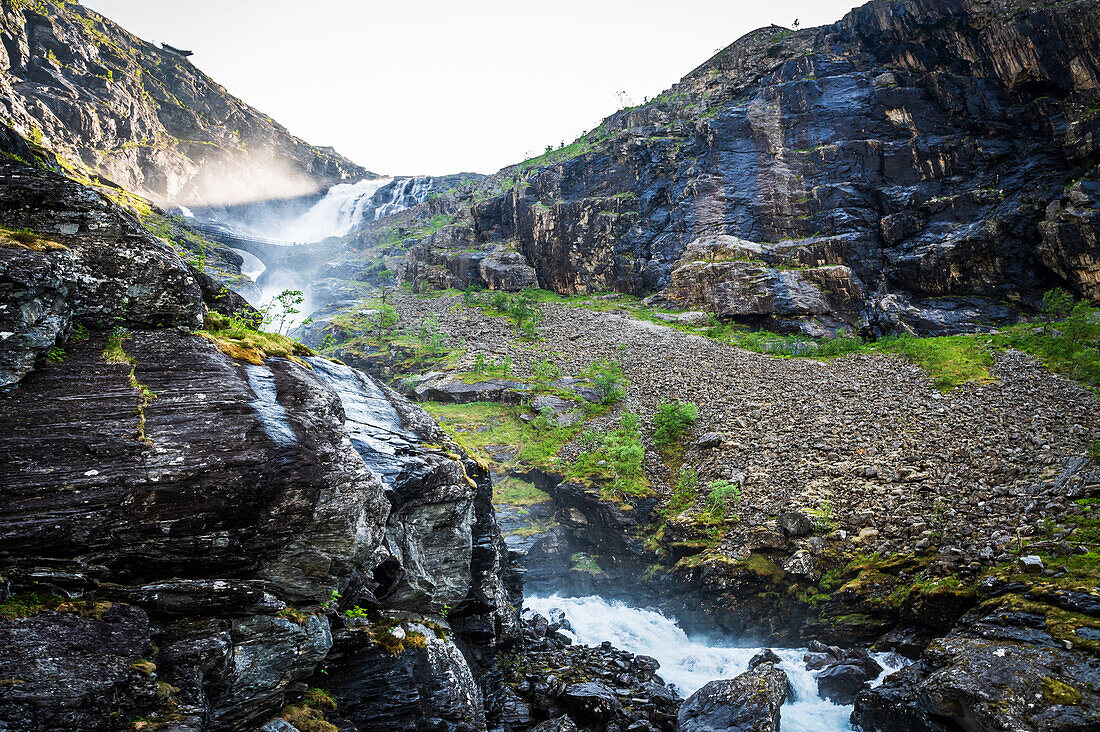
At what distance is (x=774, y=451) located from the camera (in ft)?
61.0

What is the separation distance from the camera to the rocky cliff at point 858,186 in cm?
3397

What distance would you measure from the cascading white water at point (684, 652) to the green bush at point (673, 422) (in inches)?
323

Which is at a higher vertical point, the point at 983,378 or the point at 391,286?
the point at 391,286

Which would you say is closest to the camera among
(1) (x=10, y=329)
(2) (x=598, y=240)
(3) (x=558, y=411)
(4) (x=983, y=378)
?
(1) (x=10, y=329)

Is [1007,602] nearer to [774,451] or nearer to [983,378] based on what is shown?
[774,451]

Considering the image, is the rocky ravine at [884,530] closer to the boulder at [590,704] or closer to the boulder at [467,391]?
the boulder at [467,391]

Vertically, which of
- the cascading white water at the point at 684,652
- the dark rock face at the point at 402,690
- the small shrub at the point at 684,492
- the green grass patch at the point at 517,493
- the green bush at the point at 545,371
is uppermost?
the green bush at the point at 545,371

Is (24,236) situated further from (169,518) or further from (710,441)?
(710,441)

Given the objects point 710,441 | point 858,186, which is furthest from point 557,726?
point 858,186

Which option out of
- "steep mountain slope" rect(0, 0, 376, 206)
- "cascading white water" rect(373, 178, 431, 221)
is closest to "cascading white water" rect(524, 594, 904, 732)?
"steep mountain slope" rect(0, 0, 376, 206)

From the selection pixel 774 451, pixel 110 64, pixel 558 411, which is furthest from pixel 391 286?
pixel 774 451

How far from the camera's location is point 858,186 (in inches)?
1629

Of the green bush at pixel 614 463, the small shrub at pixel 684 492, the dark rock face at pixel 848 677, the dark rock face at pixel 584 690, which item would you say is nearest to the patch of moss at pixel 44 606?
the dark rock face at pixel 584 690

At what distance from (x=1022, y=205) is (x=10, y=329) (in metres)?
52.3
